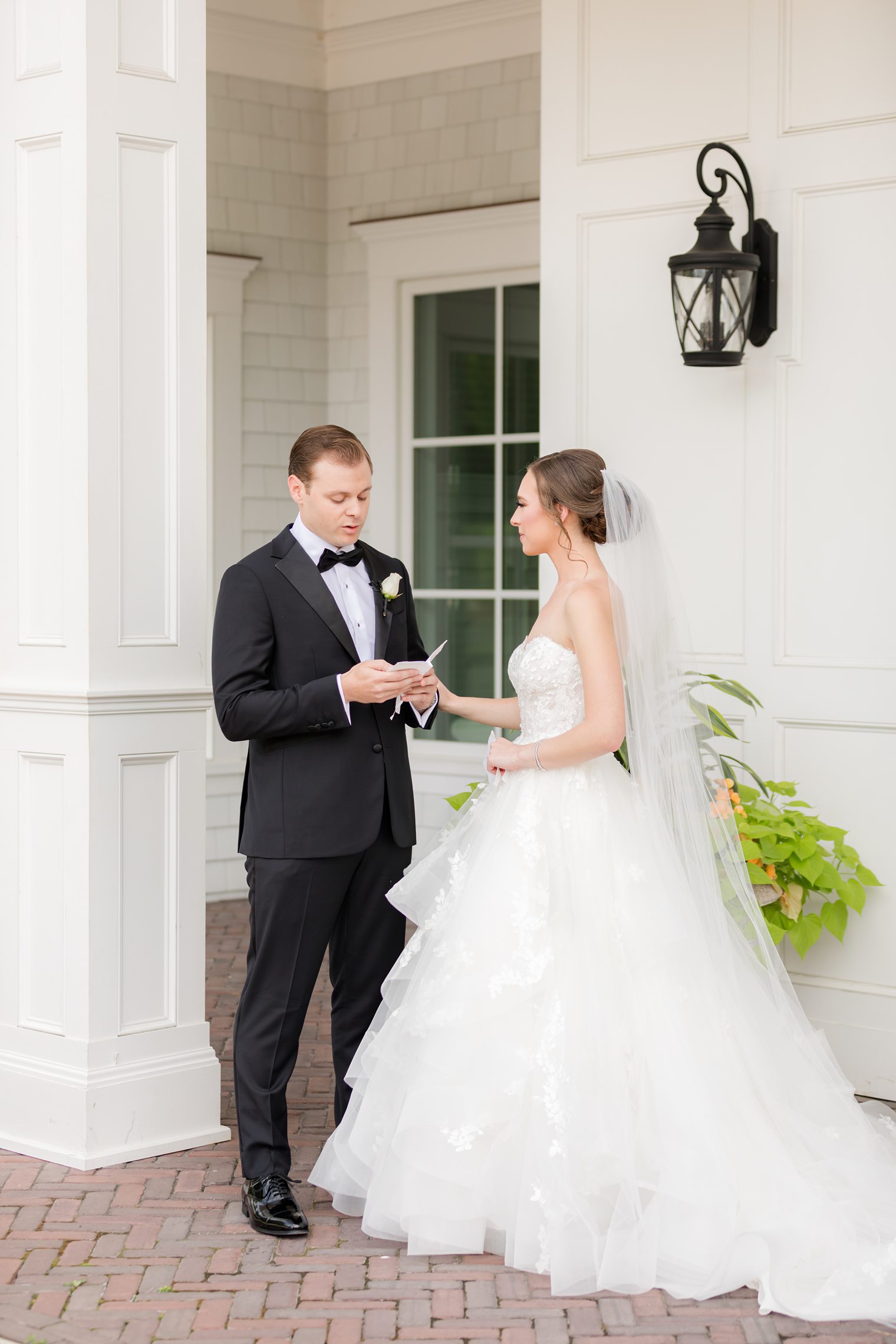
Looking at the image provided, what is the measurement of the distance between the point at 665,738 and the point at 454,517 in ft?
12.9

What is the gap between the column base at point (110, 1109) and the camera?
392 centimetres

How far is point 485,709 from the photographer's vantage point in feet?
12.7

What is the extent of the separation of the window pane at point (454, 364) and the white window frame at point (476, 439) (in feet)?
0.09

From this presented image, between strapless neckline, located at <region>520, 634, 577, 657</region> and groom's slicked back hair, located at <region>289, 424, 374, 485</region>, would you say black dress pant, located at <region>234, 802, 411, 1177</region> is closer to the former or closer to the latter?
strapless neckline, located at <region>520, 634, 577, 657</region>

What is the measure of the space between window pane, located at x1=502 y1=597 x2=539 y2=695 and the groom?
347 cm

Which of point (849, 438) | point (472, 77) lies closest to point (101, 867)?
point (849, 438)

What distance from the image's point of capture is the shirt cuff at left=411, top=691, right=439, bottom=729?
3.68 meters

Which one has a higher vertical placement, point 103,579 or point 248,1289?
point 103,579

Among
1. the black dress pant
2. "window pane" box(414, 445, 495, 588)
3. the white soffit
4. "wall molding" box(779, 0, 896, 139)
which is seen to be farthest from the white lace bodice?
the white soffit

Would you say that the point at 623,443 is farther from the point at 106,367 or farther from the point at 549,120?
the point at 106,367

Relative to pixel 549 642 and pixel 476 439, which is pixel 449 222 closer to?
pixel 476 439

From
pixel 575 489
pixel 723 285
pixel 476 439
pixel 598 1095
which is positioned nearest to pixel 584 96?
pixel 723 285

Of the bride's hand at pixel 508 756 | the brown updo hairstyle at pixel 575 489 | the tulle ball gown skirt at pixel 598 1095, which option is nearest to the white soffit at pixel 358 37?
the brown updo hairstyle at pixel 575 489

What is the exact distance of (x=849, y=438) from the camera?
181 inches
